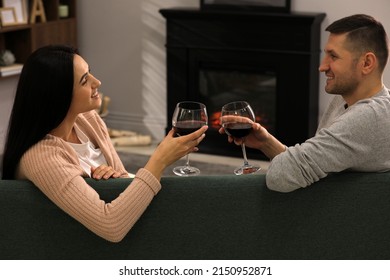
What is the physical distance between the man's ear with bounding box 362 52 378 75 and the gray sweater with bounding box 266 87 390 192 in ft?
0.57

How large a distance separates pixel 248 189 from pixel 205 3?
354cm

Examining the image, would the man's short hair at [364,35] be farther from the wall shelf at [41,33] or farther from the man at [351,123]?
the wall shelf at [41,33]

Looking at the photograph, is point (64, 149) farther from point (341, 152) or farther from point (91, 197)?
point (341, 152)

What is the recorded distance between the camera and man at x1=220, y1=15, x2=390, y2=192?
223 cm

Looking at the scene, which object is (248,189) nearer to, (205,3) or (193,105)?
(193,105)

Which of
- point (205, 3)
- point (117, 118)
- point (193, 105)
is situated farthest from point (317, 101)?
point (193, 105)

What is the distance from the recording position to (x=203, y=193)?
229 centimetres

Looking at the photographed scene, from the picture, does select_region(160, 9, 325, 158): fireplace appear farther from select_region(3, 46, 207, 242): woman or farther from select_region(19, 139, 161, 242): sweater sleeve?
select_region(19, 139, 161, 242): sweater sleeve

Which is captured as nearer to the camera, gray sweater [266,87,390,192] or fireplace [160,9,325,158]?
gray sweater [266,87,390,192]

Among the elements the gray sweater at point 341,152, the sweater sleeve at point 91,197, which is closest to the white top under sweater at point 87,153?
the sweater sleeve at point 91,197

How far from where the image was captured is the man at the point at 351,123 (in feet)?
7.32

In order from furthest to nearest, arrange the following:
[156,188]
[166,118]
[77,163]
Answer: [166,118]
[77,163]
[156,188]

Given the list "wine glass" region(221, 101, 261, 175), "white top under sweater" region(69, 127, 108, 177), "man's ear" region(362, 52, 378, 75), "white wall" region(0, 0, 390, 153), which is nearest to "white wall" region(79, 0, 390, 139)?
"white wall" region(0, 0, 390, 153)

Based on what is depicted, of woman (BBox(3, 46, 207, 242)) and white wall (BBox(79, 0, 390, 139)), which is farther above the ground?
woman (BBox(3, 46, 207, 242))
